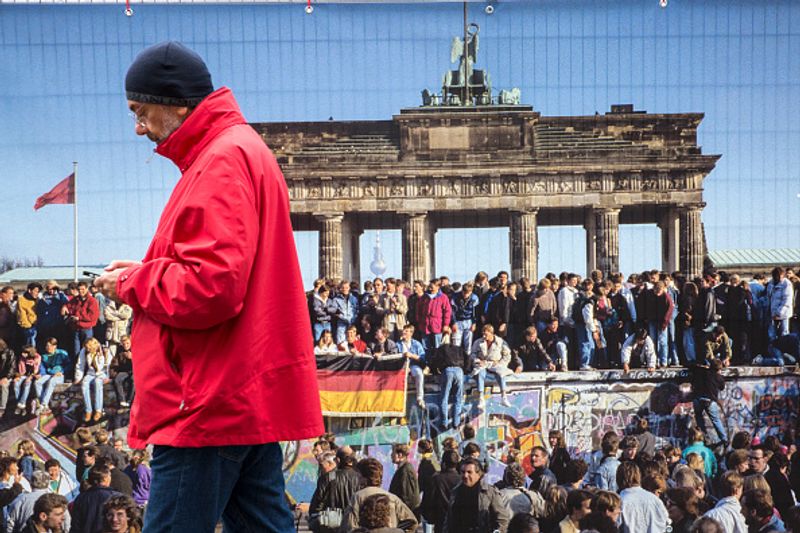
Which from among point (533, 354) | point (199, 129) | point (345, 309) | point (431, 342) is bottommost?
point (533, 354)

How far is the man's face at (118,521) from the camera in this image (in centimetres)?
792

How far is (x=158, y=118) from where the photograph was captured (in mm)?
2584

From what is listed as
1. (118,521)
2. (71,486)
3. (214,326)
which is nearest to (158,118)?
(214,326)

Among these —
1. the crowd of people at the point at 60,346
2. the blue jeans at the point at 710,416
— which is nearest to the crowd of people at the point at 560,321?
the blue jeans at the point at 710,416

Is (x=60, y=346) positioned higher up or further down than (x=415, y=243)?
further down

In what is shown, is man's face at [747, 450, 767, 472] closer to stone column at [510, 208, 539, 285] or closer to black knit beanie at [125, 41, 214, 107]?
stone column at [510, 208, 539, 285]

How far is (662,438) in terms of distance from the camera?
8547mm

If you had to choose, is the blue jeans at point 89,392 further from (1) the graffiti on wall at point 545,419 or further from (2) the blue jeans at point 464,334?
(2) the blue jeans at point 464,334

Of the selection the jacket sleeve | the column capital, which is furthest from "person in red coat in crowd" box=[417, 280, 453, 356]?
the jacket sleeve

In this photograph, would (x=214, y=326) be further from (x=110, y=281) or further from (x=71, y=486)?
(x=71, y=486)

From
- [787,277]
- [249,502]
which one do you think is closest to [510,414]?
[787,277]

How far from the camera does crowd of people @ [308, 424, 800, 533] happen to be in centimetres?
818

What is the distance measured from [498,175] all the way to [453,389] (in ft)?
5.65

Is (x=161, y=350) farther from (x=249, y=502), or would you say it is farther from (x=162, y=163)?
(x=162, y=163)
